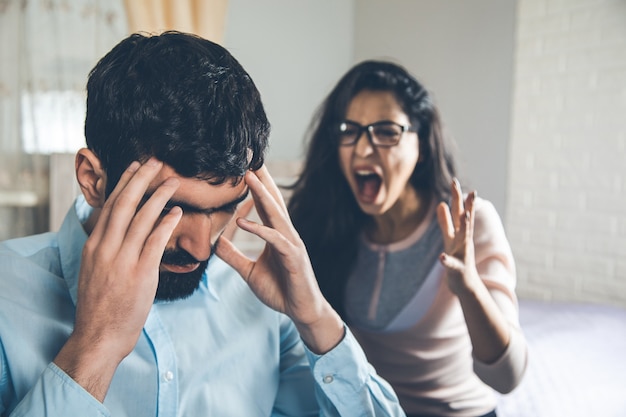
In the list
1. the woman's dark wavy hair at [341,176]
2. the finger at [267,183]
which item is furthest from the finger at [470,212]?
the finger at [267,183]

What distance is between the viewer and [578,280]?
2508mm

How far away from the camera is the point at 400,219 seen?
1.57m

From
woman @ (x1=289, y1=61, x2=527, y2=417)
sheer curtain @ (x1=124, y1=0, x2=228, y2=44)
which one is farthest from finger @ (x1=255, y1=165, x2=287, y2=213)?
sheer curtain @ (x1=124, y1=0, x2=228, y2=44)

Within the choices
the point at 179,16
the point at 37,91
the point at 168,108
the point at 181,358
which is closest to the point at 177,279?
the point at 181,358

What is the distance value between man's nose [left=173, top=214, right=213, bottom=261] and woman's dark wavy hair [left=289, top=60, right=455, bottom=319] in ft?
2.37

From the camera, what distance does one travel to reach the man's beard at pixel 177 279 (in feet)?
2.71

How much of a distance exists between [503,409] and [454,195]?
61cm

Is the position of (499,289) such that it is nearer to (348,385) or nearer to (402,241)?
(402,241)

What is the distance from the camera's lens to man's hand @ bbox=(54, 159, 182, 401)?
0.66 meters

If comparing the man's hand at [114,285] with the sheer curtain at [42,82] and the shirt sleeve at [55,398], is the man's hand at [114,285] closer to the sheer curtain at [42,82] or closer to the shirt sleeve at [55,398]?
the shirt sleeve at [55,398]

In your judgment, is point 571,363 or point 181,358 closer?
point 181,358

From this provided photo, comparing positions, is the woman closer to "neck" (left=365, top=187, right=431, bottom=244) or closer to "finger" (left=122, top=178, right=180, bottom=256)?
"neck" (left=365, top=187, right=431, bottom=244)

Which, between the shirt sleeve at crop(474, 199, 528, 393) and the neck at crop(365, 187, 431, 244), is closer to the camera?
the shirt sleeve at crop(474, 199, 528, 393)

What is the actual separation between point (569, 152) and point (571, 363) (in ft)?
3.50
